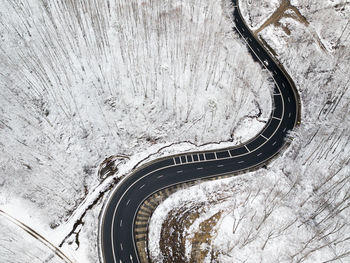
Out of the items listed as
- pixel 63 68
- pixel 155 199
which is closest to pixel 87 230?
pixel 155 199

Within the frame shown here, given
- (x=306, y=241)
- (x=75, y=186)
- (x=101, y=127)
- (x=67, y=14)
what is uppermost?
(x=67, y=14)

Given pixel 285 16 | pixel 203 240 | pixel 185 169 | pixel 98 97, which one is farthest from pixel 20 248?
pixel 285 16

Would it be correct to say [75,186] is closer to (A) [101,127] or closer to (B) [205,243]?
(A) [101,127]

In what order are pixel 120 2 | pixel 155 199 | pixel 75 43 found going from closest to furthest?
pixel 155 199 → pixel 75 43 → pixel 120 2

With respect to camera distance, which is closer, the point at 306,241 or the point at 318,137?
the point at 306,241

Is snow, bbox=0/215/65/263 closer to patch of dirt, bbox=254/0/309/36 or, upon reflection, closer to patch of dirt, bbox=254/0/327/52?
patch of dirt, bbox=254/0/327/52
